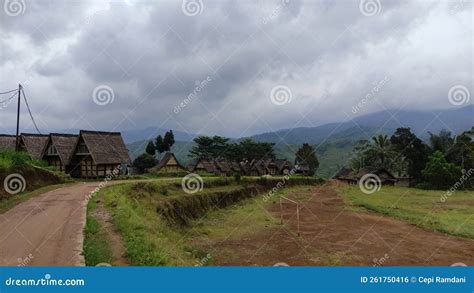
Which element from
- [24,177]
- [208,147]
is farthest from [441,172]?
[24,177]

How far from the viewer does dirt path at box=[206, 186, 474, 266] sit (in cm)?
1517

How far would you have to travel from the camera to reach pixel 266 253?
53.4 feet

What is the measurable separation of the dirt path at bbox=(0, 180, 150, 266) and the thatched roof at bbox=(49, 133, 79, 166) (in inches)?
793

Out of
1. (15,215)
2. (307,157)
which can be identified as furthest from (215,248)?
(307,157)

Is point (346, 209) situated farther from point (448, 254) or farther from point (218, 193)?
point (448, 254)

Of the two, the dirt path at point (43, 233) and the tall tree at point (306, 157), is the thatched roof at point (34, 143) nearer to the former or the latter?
the dirt path at point (43, 233)

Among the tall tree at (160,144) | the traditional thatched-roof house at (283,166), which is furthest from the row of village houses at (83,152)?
the traditional thatched-roof house at (283,166)

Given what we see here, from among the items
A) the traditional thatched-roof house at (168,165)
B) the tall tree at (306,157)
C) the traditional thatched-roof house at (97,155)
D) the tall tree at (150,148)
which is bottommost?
the traditional thatched-roof house at (97,155)

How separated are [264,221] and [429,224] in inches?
403

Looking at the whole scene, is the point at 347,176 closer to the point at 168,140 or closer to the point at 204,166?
the point at 204,166

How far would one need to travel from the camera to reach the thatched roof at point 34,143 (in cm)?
4059

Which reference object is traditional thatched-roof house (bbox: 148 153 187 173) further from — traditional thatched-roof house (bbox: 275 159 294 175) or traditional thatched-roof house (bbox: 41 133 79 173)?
traditional thatched-roof house (bbox: 275 159 294 175)

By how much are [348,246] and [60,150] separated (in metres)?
31.0

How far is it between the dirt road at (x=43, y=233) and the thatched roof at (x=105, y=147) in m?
17.8
